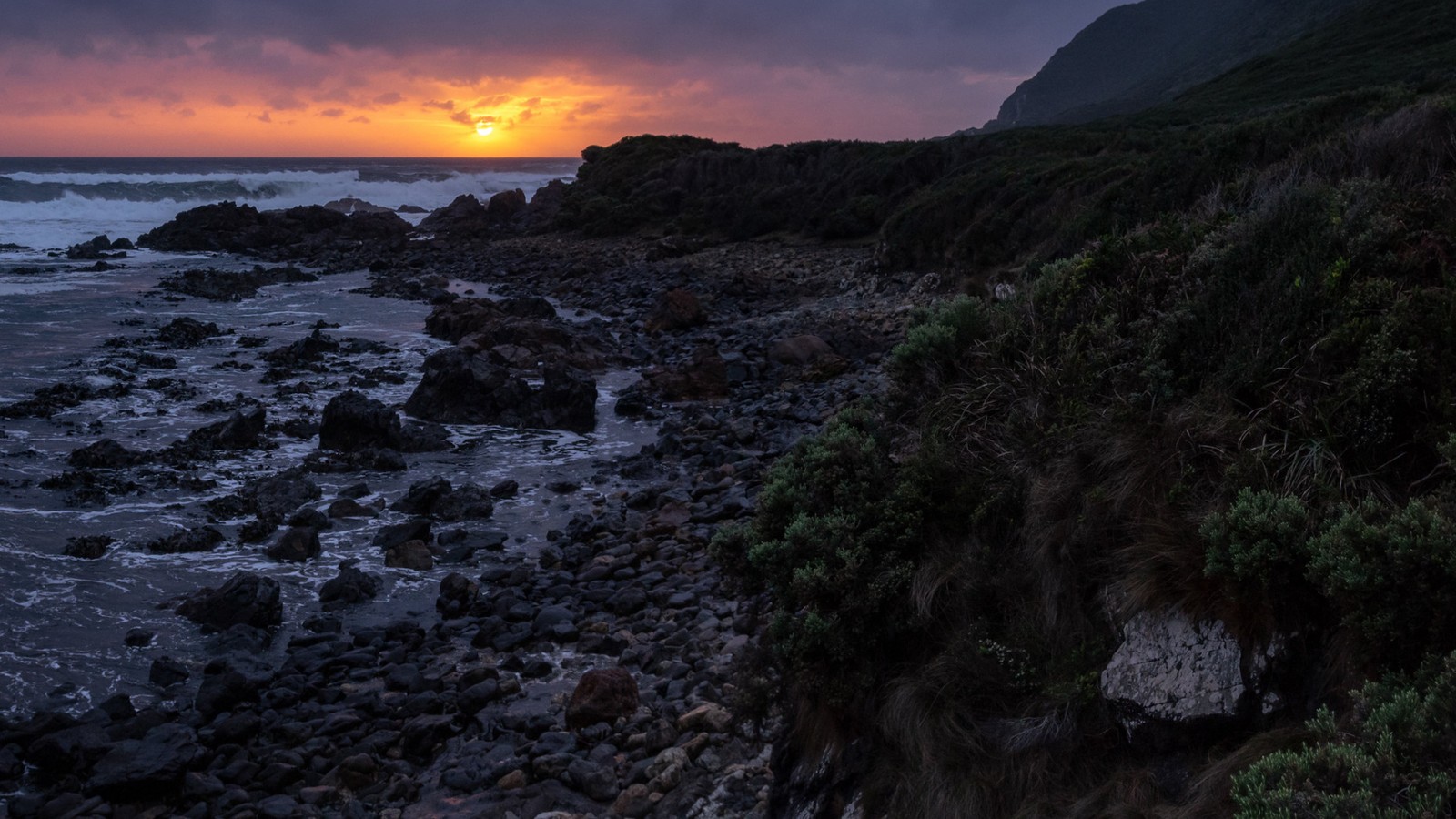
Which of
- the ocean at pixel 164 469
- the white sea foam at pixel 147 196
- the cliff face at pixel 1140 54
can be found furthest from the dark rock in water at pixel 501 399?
the cliff face at pixel 1140 54

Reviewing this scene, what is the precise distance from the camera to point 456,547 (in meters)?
10.0

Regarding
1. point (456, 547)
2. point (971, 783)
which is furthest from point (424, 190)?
point (971, 783)

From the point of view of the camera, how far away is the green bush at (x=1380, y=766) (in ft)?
7.72

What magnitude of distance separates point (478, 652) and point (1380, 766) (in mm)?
6753

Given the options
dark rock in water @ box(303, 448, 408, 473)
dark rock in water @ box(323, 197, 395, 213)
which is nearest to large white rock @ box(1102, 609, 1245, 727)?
dark rock in water @ box(303, 448, 408, 473)

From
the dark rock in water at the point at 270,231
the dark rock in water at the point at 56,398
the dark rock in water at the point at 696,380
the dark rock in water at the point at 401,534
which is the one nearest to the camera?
the dark rock in water at the point at 401,534

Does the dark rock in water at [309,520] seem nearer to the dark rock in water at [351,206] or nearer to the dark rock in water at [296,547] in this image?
the dark rock in water at [296,547]

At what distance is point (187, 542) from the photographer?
1005 cm

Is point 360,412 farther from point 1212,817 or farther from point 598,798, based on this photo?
point 1212,817

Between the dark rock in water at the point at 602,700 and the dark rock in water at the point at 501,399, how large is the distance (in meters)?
8.48

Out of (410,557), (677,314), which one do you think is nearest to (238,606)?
(410,557)

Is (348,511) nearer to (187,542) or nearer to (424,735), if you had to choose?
(187,542)

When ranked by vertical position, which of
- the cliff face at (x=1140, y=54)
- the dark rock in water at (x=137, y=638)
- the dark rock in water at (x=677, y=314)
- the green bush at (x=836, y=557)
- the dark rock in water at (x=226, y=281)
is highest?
the cliff face at (x=1140, y=54)

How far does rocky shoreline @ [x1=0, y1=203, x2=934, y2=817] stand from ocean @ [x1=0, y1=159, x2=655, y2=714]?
30 centimetres
